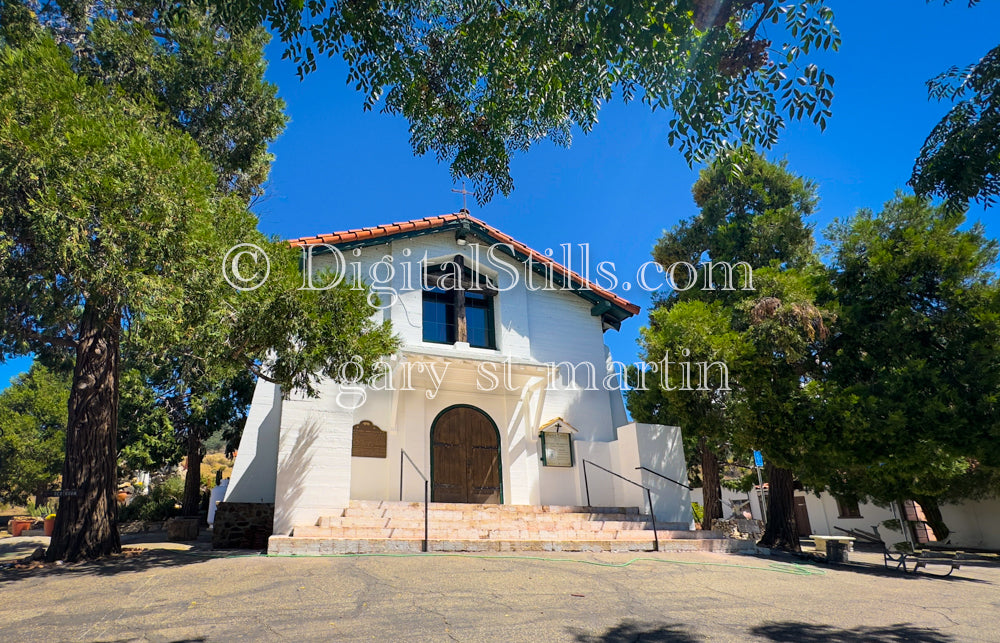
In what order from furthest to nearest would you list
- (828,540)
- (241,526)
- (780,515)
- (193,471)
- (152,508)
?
(152,508)
(193,471)
(780,515)
(241,526)
(828,540)

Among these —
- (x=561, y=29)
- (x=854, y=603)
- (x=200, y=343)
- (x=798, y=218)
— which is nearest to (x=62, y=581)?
(x=200, y=343)

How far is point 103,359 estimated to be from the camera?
9.34 meters

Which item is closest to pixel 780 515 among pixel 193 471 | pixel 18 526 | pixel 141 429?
pixel 193 471

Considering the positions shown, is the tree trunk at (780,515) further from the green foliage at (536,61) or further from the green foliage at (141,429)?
the green foliage at (141,429)

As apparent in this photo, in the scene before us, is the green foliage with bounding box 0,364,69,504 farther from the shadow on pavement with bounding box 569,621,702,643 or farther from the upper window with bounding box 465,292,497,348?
the shadow on pavement with bounding box 569,621,702,643

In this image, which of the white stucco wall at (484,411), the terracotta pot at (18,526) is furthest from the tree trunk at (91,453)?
the terracotta pot at (18,526)

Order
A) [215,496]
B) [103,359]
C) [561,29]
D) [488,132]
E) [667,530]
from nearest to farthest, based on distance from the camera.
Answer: [561,29], [488,132], [103,359], [667,530], [215,496]

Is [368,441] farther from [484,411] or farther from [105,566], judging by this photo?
[105,566]

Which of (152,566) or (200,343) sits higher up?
(200,343)

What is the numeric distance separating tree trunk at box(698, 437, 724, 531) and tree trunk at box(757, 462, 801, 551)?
2648 mm

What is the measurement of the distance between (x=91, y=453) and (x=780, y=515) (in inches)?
527

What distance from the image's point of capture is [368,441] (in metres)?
12.4

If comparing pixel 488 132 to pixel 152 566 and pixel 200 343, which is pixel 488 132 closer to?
pixel 200 343

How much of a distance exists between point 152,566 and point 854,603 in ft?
29.9
